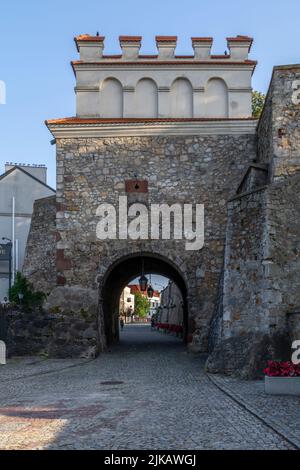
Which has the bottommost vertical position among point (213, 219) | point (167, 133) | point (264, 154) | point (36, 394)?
point (36, 394)

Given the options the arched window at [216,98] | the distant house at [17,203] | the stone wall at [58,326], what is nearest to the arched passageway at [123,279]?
the stone wall at [58,326]

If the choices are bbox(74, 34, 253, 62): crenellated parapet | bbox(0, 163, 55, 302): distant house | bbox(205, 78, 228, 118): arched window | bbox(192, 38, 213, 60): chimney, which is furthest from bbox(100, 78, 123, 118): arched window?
bbox(0, 163, 55, 302): distant house

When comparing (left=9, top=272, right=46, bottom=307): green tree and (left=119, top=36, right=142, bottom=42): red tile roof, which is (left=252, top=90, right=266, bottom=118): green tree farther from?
(left=9, top=272, right=46, bottom=307): green tree

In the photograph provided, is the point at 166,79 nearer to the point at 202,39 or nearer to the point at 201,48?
the point at 201,48

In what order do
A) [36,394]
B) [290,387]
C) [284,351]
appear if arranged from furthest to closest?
[284,351]
[36,394]
[290,387]

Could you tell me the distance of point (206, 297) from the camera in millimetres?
16938

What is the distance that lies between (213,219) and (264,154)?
108 inches

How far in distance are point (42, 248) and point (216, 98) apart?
348 inches

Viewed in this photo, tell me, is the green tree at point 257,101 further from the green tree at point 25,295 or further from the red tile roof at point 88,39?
the green tree at point 25,295

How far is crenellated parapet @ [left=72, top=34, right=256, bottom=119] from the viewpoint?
17750mm
